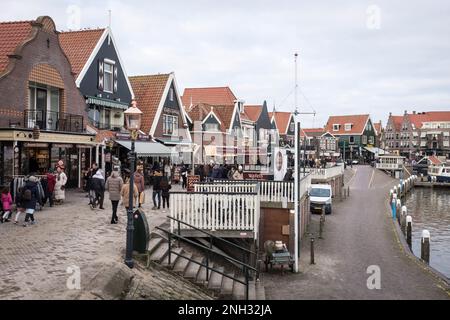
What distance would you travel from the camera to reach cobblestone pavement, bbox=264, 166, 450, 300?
523 inches

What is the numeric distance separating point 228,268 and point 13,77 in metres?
14.3

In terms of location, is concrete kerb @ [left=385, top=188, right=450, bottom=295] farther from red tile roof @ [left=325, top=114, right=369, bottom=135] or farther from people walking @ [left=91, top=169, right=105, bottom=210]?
red tile roof @ [left=325, top=114, right=369, bottom=135]

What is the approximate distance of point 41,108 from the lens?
78.1 feet

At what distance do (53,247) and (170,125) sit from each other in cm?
2739

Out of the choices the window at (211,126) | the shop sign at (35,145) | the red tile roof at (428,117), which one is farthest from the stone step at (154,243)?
the red tile roof at (428,117)

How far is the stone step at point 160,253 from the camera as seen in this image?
11980mm

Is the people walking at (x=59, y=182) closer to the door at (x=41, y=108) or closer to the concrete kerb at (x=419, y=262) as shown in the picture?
the door at (x=41, y=108)

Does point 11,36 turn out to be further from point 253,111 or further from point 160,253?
point 253,111

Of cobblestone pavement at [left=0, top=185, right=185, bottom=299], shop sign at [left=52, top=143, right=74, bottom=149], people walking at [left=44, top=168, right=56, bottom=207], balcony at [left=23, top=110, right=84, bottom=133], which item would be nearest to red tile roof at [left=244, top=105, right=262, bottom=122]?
balcony at [left=23, top=110, right=84, bottom=133]

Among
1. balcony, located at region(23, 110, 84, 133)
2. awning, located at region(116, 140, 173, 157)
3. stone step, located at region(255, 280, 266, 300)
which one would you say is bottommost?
stone step, located at region(255, 280, 266, 300)

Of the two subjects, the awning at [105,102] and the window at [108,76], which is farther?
the window at [108,76]

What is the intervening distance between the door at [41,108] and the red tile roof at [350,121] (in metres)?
84.0

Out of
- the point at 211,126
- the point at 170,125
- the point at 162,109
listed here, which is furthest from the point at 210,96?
the point at 162,109

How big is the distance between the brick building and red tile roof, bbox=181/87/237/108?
32323 mm
